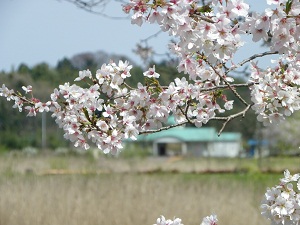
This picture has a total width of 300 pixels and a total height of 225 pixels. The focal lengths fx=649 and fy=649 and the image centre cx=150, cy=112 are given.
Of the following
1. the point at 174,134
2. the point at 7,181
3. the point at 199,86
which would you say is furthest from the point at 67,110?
the point at 174,134

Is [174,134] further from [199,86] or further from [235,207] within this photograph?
[199,86]

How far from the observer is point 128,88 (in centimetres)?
270

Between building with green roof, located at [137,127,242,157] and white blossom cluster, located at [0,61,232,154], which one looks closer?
white blossom cluster, located at [0,61,232,154]

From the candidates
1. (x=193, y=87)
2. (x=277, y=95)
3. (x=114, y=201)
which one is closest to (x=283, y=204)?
(x=277, y=95)

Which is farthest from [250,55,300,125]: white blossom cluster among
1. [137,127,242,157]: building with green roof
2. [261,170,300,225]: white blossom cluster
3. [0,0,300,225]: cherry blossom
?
[137,127,242,157]: building with green roof

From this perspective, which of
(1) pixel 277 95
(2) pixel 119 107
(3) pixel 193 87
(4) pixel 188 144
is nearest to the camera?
(1) pixel 277 95

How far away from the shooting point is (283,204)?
7.36 feet

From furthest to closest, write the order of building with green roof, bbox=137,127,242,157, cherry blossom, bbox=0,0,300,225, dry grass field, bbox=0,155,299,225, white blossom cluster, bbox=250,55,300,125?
building with green roof, bbox=137,127,242,157 → dry grass field, bbox=0,155,299,225 → white blossom cluster, bbox=250,55,300,125 → cherry blossom, bbox=0,0,300,225

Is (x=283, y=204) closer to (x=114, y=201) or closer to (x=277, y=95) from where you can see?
(x=277, y=95)

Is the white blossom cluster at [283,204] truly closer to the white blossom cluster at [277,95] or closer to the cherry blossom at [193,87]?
the cherry blossom at [193,87]

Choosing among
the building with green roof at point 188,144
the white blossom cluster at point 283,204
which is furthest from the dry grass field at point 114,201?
the building with green roof at point 188,144

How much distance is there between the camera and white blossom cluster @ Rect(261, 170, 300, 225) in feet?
7.31

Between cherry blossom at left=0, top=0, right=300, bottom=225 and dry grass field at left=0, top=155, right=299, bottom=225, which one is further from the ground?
cherry blossom at left=0, top=0, right=300, bottom=225

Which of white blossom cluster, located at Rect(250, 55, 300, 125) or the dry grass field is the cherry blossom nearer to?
white blossom cluster, located at Rect(250, 55, 300, 125)
